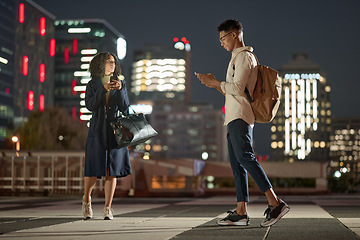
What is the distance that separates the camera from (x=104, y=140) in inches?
288

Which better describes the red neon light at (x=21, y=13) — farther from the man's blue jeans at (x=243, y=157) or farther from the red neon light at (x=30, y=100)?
the man's blue jeans at (x=243, y=157)

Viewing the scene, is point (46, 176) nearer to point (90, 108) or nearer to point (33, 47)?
point (90, 108)

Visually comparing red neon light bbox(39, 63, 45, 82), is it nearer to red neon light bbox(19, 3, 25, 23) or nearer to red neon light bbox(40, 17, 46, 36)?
red neon light bbox(40, 17, 46, 36)

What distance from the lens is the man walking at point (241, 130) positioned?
5836mm

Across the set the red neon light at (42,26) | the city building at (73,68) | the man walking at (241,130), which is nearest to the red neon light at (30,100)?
the red neon light at (42,26)

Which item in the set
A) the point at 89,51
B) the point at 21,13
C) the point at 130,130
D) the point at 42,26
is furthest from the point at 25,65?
the point at 130,130

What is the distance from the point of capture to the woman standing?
23.8 ft

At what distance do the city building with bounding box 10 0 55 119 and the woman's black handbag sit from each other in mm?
113190

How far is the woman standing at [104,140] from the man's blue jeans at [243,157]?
1.62 m

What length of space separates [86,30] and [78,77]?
13.1m

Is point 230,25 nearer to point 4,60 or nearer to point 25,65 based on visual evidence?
point 4,60

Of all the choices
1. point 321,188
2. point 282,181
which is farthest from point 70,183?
point 282,181

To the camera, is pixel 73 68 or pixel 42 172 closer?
pixel 42 172

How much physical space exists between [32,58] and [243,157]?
125 meters
